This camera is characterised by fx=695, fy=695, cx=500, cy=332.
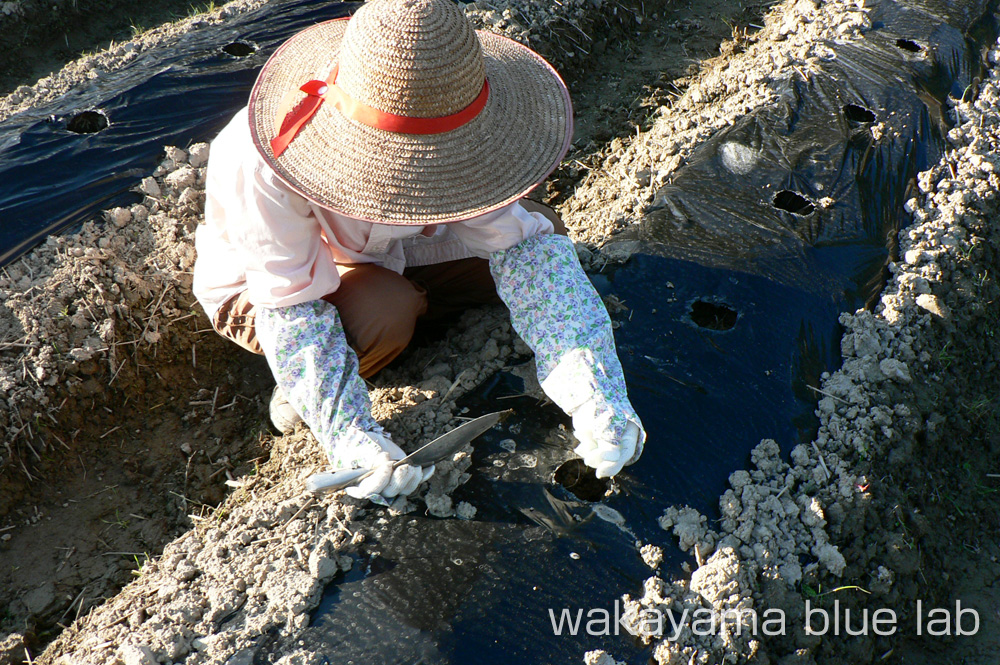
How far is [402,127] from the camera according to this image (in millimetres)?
1437

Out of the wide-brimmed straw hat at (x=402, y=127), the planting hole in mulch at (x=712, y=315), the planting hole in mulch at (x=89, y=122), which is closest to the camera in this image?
the wide-brimmed straw hat at (x=402, y=127)

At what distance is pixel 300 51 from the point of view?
1722 millimetres

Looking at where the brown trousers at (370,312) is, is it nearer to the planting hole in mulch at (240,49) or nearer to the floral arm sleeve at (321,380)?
the floral arm sleeve at (321,380)

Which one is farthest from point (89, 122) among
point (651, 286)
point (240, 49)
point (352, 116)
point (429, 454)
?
point (651, 286)

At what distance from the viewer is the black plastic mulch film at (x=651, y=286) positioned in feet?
5.06

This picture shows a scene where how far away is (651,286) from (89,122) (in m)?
2.24

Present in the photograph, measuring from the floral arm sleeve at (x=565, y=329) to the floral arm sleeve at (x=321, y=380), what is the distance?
45cm

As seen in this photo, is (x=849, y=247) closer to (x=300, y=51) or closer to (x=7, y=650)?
(x=300, y=51)

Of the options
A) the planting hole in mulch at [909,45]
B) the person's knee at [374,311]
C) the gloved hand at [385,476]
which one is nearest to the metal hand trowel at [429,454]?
the gloved hand at [385,476]

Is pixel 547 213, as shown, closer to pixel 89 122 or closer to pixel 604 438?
pixel 604 438

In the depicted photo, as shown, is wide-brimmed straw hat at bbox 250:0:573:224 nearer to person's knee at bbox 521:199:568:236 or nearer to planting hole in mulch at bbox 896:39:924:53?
person's knee at bbox 521:199:568:236

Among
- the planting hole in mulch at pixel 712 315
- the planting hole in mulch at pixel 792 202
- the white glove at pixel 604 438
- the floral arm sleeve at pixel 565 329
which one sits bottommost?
the planting hole in mulch at pixel 712 315

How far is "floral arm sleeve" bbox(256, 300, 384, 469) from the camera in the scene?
5.33ft

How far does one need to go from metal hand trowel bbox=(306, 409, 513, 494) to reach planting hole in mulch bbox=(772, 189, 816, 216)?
4.16ft
